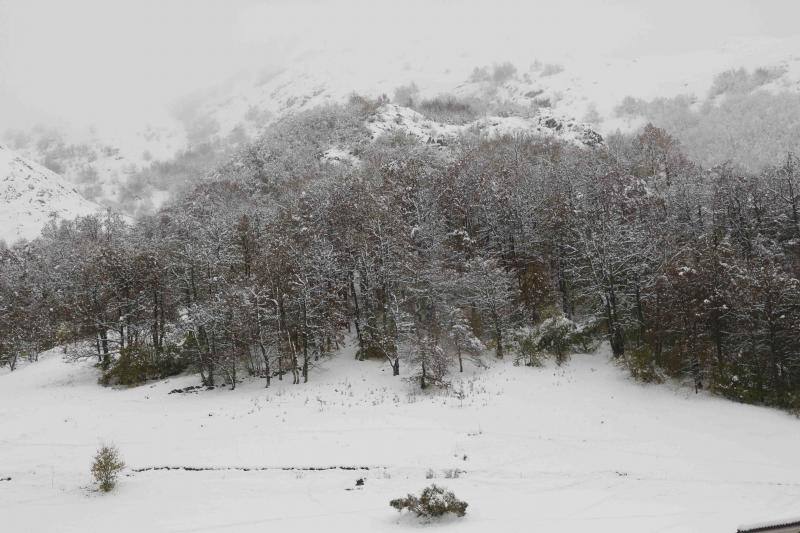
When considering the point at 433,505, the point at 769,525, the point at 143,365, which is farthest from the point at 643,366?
the point at 143,365

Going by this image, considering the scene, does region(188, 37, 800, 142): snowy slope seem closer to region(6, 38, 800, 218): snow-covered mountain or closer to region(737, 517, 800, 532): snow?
region(6, 38, 800, 218): snow-covered mountain

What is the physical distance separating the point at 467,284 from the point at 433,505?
2506 cm

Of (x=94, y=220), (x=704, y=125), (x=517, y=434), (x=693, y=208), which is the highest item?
(x=704, y=125)

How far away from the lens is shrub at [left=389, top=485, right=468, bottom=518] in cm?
1227

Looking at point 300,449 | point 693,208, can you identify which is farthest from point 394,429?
point 693,208

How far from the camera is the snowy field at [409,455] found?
13141 millimetres

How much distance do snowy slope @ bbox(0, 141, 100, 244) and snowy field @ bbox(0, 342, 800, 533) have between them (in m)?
77.6

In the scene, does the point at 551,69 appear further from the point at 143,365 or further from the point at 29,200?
the point at 143,365

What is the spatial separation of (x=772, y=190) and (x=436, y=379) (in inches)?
1255

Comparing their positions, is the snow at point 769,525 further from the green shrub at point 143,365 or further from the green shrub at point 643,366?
the green shrub at point 143,365

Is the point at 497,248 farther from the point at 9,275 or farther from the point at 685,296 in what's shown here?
the point at 9,275

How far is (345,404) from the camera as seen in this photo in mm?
27969

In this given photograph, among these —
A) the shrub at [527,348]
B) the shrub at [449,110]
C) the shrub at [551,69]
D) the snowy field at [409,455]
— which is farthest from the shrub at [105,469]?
the shrub at [551,69]

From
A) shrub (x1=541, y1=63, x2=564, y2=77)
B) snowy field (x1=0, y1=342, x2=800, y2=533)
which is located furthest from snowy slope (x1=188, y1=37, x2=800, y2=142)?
snowy field (x1=0, y1=342, x2=800, y2=533)
